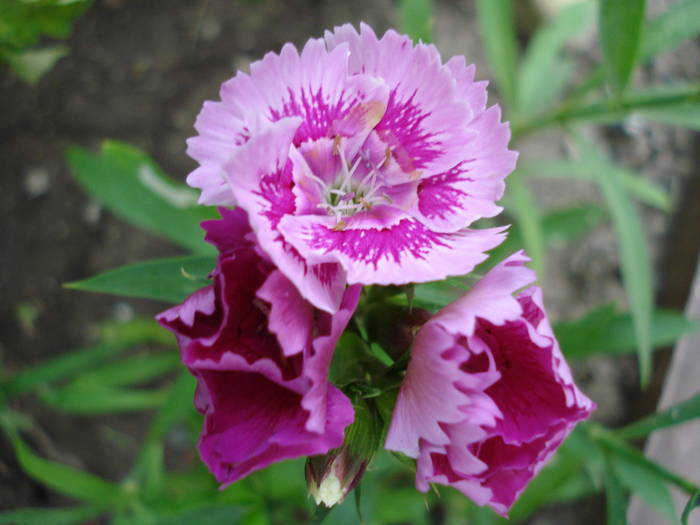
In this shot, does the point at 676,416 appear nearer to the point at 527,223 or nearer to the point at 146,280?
the point at 527,223

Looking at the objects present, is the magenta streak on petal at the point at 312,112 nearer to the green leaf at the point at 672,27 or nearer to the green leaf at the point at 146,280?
the green leaf at the point at 146,280

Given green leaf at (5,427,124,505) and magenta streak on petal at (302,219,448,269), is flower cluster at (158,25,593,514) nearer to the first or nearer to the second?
magenta streak on petal at (302,219,448,269)

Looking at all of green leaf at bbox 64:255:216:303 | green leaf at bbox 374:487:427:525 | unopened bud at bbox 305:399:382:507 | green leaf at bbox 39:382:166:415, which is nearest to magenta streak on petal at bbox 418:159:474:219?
unopened bud at bbox 305:399:382:507

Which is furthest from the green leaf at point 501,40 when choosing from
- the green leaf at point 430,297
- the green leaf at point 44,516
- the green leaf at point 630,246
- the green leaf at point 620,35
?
the green leaf at point 44,516

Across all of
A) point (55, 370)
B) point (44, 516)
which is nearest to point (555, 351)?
point (44, 516)

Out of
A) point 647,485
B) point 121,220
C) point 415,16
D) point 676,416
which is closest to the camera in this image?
point 676,416
